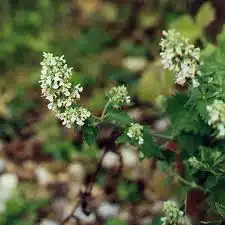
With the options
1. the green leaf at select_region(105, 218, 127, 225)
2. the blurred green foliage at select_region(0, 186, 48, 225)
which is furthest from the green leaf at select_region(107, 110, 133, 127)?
the blurred green foliage at select_region(0, 186, 48, 225)

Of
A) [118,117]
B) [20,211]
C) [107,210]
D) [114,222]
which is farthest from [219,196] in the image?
[20,211]

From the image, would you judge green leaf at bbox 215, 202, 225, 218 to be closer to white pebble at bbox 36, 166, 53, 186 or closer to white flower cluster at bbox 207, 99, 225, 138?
white flower cluster at bbox 207, 99, 225, 138

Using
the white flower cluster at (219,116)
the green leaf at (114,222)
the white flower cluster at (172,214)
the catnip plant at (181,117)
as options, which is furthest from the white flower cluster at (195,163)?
the green leaf at (114,222)

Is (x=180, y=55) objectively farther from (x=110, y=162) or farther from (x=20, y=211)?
(x=110, y=162)

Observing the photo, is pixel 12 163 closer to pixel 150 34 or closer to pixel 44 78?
pixel 150 34

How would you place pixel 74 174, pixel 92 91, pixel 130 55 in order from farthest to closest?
1. pixel 130 55
2. pixel 92 91
3. pixel 74 174

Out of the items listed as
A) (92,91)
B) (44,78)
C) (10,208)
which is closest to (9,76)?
(92,91)
